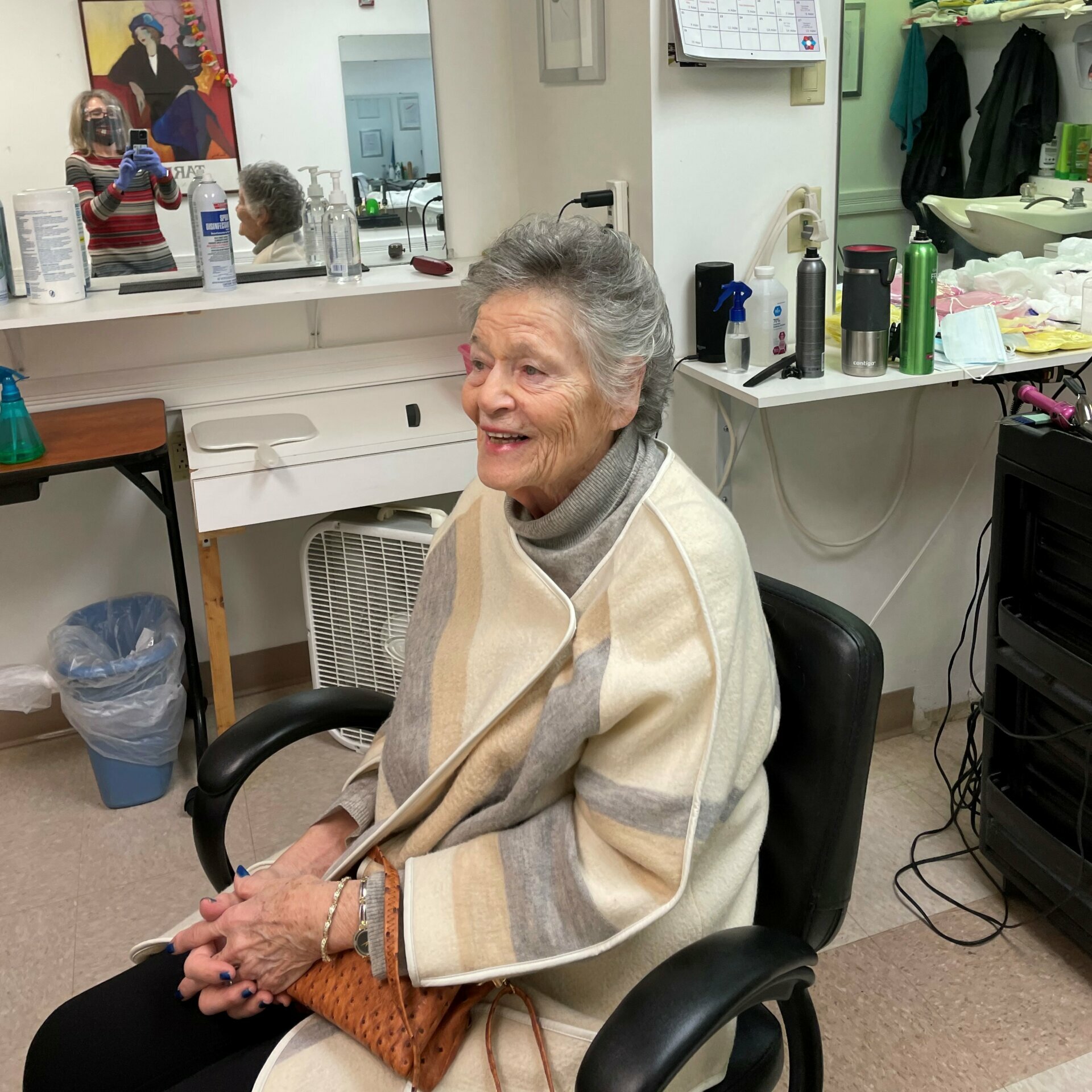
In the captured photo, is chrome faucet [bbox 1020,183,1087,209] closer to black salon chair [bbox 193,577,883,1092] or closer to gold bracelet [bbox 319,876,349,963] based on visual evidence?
black salon chair [bbox 193,577,883,1092]

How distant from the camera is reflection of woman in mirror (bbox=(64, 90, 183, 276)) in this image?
2.37m

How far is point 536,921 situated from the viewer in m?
1.08

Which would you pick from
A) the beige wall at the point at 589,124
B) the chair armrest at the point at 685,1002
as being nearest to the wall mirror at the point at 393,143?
the beige wall at the point at 589,124

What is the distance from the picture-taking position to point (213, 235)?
93.4 inches

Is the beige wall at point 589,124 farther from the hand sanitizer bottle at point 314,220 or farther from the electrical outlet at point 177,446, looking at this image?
the electrical outlet at point 177,446

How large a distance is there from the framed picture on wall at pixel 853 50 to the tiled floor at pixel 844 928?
4.72 ft

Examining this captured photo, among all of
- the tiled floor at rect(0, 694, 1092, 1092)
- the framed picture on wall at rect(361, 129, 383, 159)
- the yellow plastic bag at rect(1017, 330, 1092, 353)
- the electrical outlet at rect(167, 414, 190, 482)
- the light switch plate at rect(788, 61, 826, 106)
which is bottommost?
the tiled floor at rect(0, 694, 1092, 1092)

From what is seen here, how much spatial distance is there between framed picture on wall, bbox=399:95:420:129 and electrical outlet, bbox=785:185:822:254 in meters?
0.96

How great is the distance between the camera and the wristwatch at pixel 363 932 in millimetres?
1143

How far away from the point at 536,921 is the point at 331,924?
0.78ft

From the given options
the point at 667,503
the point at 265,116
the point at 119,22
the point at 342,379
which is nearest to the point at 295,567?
the point at 342,379

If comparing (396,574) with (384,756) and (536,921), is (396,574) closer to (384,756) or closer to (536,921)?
(384,756)

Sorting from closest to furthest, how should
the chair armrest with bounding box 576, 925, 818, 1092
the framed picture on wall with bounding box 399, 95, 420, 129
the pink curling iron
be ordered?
1. the chair armrest with bounding box 576, 925, 818, 1092
2. the pink curling iron
3. the framed picture on wall with bounding box 399, 95, 420, 129

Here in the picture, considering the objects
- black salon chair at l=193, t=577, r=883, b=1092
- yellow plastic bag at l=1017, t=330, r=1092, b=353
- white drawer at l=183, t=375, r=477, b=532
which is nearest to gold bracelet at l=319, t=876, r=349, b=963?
black salon chair at l=193, t=577, r=883, b=1092
